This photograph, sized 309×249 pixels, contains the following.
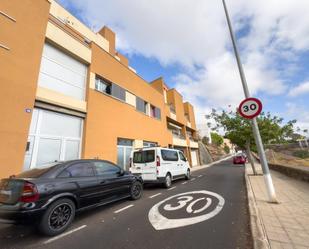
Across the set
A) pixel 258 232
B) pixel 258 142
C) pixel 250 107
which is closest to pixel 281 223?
pixel 258 232

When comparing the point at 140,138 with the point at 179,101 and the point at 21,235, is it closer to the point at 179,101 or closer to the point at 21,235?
the point at 21,235

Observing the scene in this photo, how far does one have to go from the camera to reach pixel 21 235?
11.6 feet

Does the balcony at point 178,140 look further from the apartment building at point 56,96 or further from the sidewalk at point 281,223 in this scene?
the sidewalk at point 281,223

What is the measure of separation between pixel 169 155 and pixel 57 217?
6.68m

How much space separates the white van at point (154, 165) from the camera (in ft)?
27.3

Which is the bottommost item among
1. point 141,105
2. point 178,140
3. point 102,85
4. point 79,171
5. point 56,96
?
point 79,171

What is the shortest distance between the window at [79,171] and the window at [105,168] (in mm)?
239

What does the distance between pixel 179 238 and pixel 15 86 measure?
775 cm

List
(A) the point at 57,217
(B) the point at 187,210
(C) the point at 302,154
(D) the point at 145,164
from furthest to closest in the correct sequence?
(C) the point at 302,154 < (D) the point at 145,164 < (B) the point at 187,210 < (A) the point at 57,217

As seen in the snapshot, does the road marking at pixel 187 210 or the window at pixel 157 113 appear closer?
the road marking at pixel 187 210

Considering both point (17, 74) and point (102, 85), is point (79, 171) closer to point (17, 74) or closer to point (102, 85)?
point (17, 74)

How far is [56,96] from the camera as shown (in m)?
8.27

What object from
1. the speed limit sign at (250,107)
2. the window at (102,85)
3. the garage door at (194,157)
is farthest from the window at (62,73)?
the garage door at (194,157)

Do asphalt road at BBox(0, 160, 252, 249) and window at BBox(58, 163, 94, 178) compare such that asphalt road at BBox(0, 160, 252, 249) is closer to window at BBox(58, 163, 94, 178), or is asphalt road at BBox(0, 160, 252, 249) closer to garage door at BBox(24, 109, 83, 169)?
window at BBox(58, 163, 94, 178)
